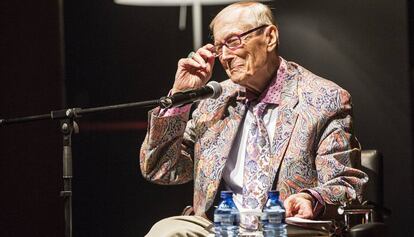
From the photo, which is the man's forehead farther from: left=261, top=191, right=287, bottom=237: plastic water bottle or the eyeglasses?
left=261, top=191, right=287, bottom=237: plastic water bottle

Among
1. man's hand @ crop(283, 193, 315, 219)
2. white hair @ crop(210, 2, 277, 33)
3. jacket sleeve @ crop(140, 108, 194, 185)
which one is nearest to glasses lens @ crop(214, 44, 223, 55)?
white hair @ crop(210, 2, 277, 33)

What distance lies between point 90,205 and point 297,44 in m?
1.37

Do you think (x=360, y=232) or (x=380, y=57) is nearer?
(x=360, y=232)

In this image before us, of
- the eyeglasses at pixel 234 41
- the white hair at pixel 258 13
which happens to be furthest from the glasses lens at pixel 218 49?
the white hair at pixel 258 13

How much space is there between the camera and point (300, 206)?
273 centimetres

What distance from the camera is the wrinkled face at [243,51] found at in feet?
10.3

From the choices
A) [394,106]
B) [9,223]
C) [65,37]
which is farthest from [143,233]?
[394,106]

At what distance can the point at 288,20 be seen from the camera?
12.2 ft

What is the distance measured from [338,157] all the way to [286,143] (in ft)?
0.72

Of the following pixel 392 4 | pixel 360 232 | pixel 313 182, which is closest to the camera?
pixel 360 232

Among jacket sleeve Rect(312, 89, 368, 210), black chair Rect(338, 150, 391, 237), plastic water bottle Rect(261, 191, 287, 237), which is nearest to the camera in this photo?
plastic water bottle Rect(261, 191, 287, 237)

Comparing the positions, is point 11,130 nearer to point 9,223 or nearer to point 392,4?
point 9,223

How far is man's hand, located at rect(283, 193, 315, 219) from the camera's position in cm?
271

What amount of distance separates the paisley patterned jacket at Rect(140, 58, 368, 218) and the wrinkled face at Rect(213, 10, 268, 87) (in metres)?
0.14
